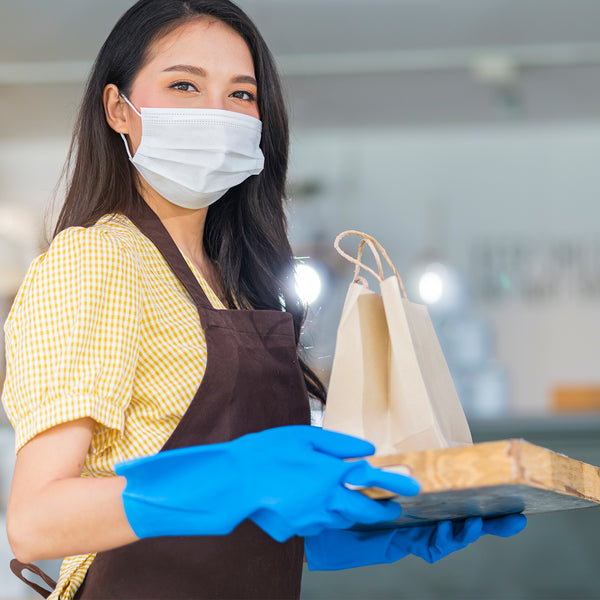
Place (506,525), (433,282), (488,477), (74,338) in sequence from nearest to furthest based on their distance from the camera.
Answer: (488,477) → (74,338) → (506,525) → (433,282)

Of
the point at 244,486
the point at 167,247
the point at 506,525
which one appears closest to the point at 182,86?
the point at 167,247

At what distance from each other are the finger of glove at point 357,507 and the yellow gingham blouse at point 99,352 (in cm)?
27

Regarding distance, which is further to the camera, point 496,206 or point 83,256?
point 496,206

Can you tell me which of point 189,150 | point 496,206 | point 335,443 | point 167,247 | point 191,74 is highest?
point 191,74

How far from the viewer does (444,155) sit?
18.6ft

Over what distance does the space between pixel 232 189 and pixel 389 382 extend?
23.0 inches

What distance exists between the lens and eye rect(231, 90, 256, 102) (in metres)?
1.37

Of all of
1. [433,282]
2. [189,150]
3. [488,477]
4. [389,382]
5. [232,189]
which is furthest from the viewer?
[433,282]

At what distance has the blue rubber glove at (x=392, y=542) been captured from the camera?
3.97ft

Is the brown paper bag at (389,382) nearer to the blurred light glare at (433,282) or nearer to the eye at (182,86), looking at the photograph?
the eye at (182,86)

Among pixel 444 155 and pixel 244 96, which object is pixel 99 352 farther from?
pixel 444 155

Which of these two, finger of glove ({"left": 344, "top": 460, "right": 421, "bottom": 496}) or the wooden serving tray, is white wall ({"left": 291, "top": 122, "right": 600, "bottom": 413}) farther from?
finger of glove ({"left": 344, "top": 460, "right": 421, "bottom": 496})

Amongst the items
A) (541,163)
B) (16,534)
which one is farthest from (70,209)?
(541,163)

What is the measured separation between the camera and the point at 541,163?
5.59 meters
